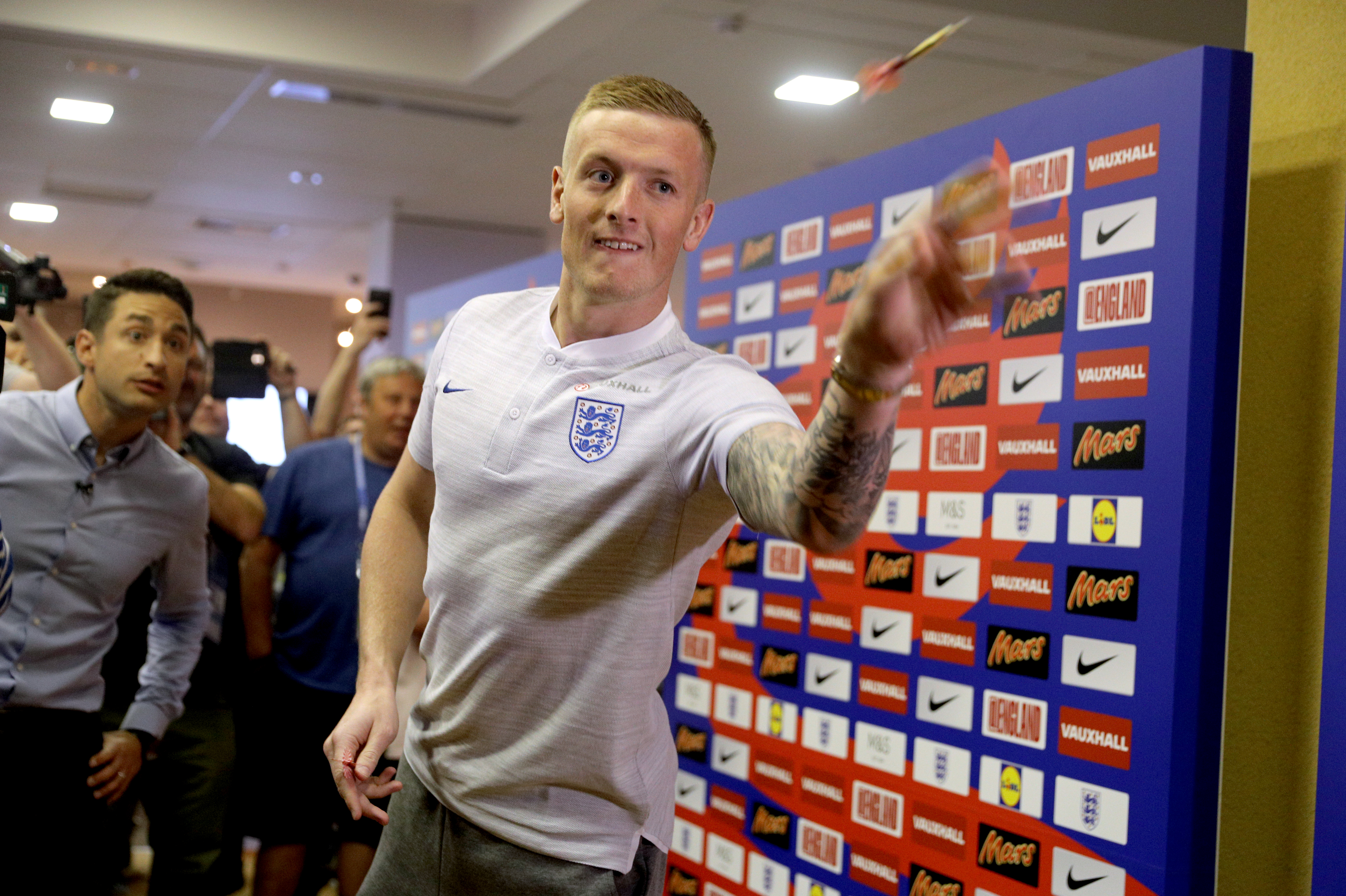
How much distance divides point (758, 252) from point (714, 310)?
249 millimetres

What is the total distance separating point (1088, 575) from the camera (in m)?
2.05

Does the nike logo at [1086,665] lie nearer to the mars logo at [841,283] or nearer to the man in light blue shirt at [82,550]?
the mars logo at [841,283]

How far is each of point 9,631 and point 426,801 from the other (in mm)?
1448

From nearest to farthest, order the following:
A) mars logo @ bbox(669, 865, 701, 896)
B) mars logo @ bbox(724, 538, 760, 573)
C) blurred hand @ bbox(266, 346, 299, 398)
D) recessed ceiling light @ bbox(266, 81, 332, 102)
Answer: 1. mars logo @ bbox(724, 538, 760, 573)
2. mars logo @ bbox(669, 865, 701, 896)
3. blurred hand @ bbox(266, 346, 299, 398)
4. recessed ceiling light @ bbox(266, 81, 332, 102)

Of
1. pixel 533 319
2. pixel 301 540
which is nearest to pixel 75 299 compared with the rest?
pixel 301 540

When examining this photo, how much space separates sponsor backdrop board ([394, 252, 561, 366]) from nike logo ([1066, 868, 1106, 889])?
102 inches

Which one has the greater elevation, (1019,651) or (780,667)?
(1019,651)

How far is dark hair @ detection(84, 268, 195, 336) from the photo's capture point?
→ 2645 mm

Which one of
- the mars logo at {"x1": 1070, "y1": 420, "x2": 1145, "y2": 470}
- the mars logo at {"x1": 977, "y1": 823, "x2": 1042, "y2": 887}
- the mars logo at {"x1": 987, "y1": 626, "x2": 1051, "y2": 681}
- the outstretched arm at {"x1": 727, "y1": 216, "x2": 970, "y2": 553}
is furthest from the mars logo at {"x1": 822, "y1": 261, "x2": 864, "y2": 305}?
the outstretched arm at {"x1": 727, "y1": 216, "x2": 970, "y2": 553}

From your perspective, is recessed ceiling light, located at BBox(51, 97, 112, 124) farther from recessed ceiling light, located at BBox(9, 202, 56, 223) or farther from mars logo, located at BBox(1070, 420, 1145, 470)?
mars logo, located at BBox(1070, 420, 1145, 470)

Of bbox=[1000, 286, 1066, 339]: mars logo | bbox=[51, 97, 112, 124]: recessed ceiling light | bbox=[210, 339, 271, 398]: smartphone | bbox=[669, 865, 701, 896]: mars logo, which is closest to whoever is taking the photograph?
bbox=[1000, 286, 1066, 339]: mars logo

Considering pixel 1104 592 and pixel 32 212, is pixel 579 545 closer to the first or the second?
pixel 1104 592

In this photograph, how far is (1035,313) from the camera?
219 centimetres

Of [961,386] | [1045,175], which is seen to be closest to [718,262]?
[961,386]
